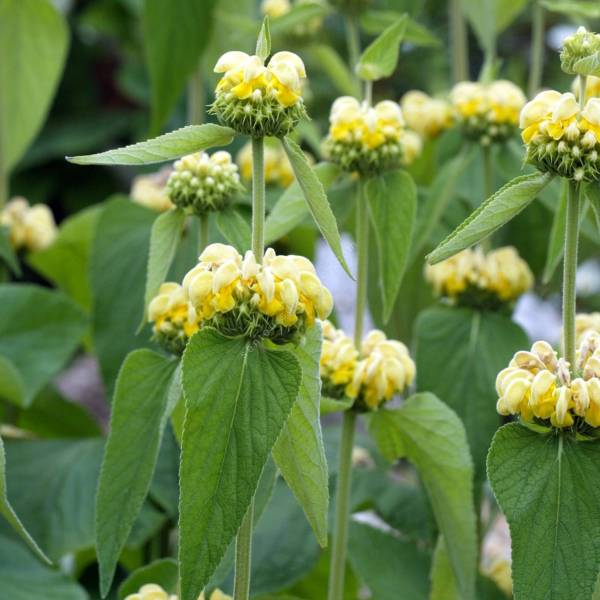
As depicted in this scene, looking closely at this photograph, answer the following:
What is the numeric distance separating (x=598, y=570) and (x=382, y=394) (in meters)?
0.17

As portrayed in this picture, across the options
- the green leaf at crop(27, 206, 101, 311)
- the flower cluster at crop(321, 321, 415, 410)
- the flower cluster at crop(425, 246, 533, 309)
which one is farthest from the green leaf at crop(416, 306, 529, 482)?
the green leaf at crop(27, 206, 101, 311)

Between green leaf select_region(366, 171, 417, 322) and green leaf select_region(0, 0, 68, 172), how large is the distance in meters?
0.47

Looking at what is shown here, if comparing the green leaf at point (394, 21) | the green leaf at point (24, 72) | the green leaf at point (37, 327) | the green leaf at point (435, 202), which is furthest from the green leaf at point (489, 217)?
the green leaf at point (24, 72)

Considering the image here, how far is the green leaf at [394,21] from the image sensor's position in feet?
2.56

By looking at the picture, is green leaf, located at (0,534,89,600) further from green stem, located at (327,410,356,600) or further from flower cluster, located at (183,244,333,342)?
flower cluster, located at (183,244,333,342)

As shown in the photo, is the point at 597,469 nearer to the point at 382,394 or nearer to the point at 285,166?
the point at 382,394

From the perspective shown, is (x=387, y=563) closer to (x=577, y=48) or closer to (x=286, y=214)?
(x=286, y=214)

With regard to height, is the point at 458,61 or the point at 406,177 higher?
the point at 458,61

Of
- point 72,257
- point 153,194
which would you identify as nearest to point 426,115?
point 153,194

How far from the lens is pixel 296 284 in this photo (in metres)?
0.44

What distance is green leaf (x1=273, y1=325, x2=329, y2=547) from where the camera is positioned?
1.47 feet

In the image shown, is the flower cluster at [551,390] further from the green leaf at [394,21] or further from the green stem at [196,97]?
the green stem at [196,97]

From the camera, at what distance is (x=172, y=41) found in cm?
90

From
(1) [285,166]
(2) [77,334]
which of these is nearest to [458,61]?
(1) [285,166]
